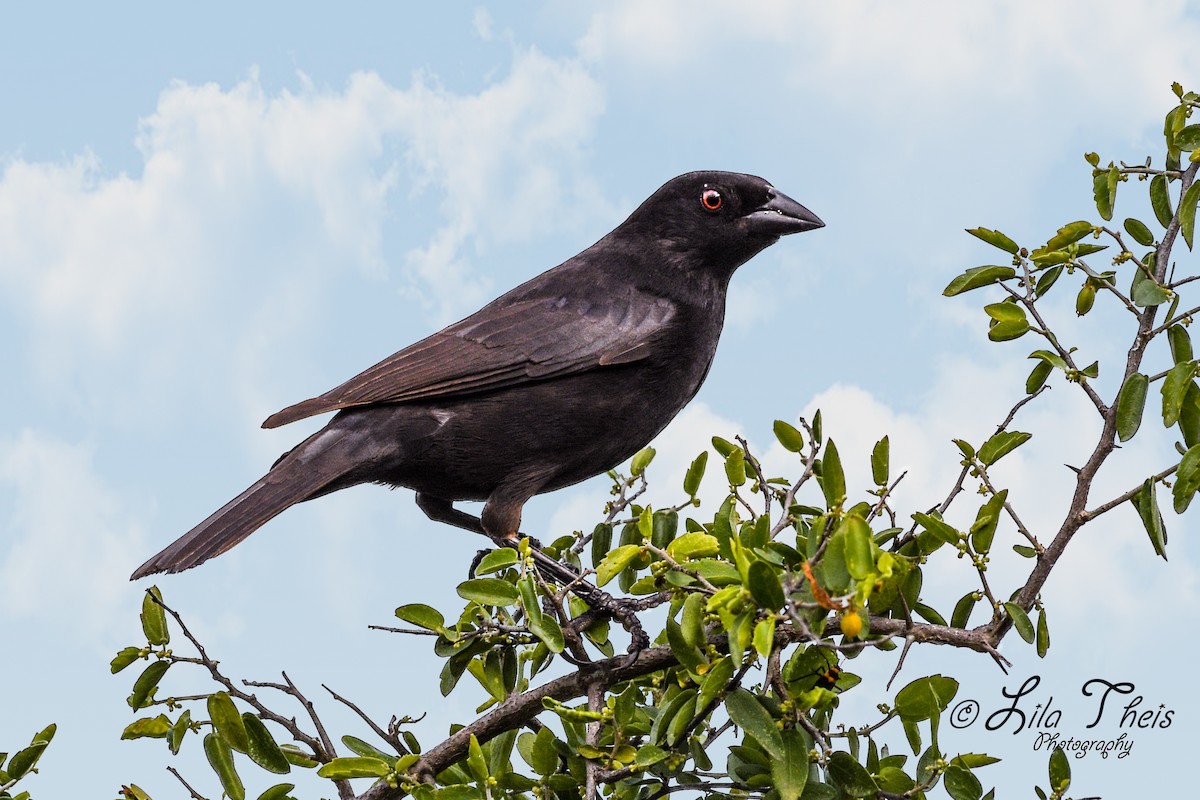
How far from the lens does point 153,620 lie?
360cm

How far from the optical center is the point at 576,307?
4.93m

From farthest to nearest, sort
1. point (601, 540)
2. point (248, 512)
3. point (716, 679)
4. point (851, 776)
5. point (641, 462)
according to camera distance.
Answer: point (641, 462) → point (601, 540) → point (248, 512) → point (851, 776) → point (716, 679)

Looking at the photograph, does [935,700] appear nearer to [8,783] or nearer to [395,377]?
[395,377]

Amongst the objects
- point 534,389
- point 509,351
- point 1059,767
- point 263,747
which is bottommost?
point 1059,767

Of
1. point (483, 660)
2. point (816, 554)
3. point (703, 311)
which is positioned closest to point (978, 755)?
point (816, 554)

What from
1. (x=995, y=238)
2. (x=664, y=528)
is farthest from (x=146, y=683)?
(x=995, y=238)

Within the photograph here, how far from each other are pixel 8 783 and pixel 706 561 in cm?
226

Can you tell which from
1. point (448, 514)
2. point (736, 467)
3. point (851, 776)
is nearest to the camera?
point (851, 776)

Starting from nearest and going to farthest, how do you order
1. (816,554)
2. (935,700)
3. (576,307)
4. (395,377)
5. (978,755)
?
(816,554) → (935,700) → (978,755) → (395,377) → (576,307)

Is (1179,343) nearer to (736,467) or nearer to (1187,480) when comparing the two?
(1187,480)

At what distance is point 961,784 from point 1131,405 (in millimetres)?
1116

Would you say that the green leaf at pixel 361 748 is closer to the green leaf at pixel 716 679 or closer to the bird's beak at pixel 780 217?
the green leaf at pixel 716 679

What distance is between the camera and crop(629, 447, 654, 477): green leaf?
4.77 meters

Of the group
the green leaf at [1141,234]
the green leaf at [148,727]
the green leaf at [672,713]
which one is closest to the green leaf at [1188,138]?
the green leaf at [1141,234]
